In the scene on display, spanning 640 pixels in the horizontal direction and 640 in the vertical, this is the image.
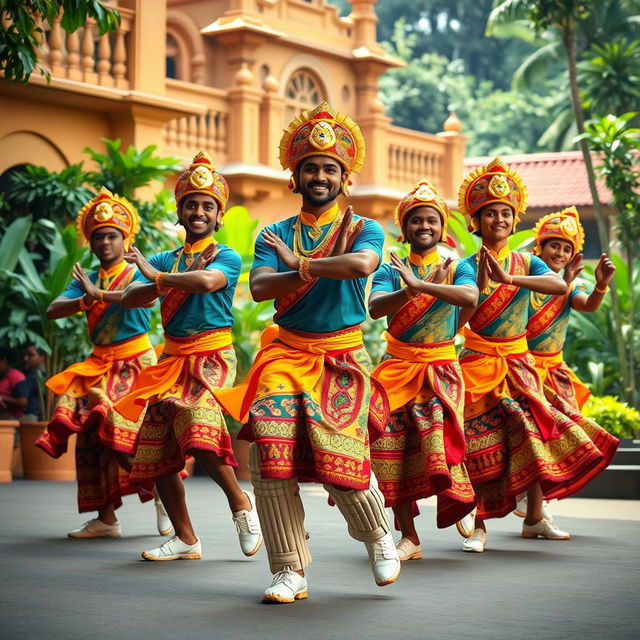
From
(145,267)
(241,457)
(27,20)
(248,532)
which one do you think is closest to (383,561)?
(248,532)

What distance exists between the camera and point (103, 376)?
822 cm

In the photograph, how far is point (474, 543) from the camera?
7.56 metres

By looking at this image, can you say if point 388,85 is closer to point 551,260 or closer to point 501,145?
point 501,145

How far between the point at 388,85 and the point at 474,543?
112 feet

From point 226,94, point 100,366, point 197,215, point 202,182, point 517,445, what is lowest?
point 517,445

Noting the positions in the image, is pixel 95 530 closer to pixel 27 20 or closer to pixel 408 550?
pixel 408 550

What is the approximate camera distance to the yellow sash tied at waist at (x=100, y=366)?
8.23 m

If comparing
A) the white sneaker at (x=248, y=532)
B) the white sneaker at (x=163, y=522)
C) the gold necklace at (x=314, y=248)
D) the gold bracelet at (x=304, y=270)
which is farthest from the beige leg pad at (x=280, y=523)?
the white sneaker at (x=163, y=522)

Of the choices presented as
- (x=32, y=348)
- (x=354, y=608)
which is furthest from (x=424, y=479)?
(x=32, y=348)

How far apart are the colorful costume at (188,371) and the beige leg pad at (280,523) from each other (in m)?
1.17

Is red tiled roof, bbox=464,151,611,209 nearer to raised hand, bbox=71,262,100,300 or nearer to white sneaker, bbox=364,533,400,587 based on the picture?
raised hand, bbox=71,262,100,300

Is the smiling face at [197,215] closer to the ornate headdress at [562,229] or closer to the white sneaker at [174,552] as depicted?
the white sneaker at [174,552]

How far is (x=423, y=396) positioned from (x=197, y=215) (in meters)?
1.55

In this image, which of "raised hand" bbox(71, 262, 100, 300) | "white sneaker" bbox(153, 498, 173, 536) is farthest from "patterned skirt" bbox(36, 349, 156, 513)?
"raised hand" bbox(71, 262, 100, 300)
